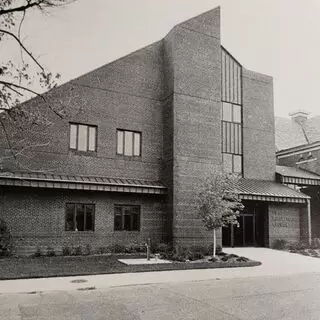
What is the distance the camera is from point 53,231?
21453 mm

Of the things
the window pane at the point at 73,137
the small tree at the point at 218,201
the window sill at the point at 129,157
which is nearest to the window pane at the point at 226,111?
the window sill at the point at 129,157

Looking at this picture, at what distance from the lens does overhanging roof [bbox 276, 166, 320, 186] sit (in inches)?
1144

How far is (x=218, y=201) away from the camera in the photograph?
20.9m

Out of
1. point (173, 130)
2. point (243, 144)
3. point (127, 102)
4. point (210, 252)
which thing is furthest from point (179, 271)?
point (243, 144)

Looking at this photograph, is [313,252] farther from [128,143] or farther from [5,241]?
[5,241]

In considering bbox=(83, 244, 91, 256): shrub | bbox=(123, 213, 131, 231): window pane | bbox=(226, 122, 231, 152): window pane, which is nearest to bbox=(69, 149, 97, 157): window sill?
bbox=(123, 213, 131, 231): window pane

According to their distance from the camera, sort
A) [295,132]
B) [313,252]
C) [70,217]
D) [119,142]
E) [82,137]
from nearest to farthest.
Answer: [70,217], [82,137], [313,252], [119,142], [295,132]

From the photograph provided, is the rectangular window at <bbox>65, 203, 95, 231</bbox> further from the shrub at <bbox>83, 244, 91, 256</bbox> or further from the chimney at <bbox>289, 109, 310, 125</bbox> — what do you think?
the chimney at <bbox>289, 109, 310, 125</bbox>

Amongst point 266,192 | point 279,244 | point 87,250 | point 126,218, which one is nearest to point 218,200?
point 126,218

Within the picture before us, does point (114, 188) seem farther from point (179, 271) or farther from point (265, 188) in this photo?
point (265, 188)

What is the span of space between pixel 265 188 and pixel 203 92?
7454mm

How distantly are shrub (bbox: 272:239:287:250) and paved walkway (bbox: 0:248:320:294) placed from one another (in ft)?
15.0

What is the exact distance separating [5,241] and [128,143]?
8907mm

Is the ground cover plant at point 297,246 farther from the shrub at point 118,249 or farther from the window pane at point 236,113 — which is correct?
the shrub at point 118,249
